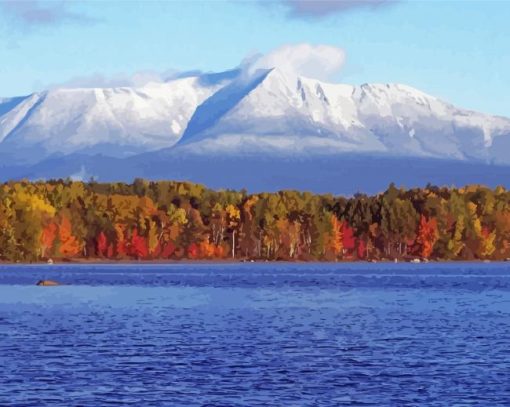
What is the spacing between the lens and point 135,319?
310 ft

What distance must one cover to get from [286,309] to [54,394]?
56.3 m

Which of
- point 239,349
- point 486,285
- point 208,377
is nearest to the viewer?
point 208,377

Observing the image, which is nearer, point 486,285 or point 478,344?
point 478,344

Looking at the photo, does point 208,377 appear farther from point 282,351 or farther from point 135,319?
point 135,319

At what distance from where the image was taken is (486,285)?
164m

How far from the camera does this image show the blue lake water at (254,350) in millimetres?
53281

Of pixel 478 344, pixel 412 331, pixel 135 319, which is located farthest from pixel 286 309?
pixel 478 344

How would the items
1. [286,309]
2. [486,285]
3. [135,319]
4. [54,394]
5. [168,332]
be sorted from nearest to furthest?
[54,394] → [168,332] → [135,319] → [286,309] → [486,285]

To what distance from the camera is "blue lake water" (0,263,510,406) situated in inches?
2098

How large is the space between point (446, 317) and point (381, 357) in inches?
1271

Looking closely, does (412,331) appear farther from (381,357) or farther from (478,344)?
(381,357)

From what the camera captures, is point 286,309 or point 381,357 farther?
point 286,309

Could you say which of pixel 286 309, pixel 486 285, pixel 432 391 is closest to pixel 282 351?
pixel 432 391

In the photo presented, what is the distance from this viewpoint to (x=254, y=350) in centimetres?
7019
